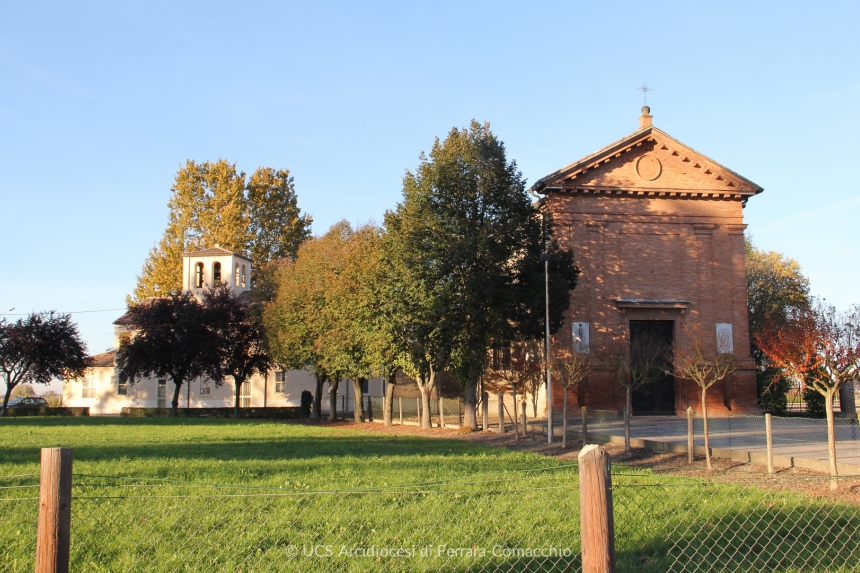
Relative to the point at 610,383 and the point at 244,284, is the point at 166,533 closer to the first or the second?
the point at 610,383

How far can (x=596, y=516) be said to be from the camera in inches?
165

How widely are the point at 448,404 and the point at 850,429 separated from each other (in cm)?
2052

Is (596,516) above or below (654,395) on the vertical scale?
above

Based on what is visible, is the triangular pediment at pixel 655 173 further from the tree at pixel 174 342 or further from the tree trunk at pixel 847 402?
the tree at pixel 174 342

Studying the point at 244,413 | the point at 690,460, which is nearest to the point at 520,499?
the point at 690,460

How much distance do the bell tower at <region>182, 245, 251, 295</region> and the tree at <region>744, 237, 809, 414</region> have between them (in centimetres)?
3220

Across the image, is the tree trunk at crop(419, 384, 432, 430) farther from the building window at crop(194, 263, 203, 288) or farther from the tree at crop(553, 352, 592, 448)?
the building window at crop(194, 263, 203, 288)

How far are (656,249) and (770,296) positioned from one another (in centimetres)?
2058

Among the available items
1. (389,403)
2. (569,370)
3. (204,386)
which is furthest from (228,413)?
(569,370)

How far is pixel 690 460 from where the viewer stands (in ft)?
52.3

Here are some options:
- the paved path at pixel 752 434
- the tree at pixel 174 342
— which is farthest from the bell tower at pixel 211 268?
the paved path at pixel 752 434

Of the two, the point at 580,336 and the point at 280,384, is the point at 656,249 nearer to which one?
the point at 580,336

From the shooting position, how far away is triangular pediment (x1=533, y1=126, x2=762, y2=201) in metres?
34.8

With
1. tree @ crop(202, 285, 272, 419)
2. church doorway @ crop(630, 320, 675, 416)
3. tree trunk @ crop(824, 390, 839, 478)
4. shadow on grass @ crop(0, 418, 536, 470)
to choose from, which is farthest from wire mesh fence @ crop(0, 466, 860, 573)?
tree @ crop(202, 285, 272, 419)
